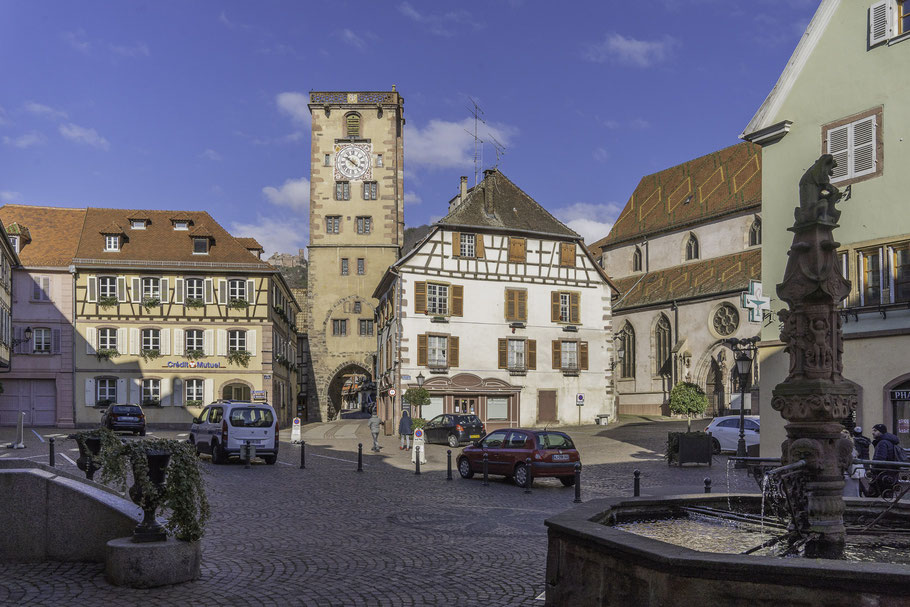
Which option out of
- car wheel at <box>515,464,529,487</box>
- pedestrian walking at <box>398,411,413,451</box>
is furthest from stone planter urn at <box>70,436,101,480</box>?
pedestrian walking at <box>398,411,413,451</box>

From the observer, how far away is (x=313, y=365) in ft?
182

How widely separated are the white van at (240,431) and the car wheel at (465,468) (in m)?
5.71

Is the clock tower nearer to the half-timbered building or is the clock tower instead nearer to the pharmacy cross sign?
the half-timbered building

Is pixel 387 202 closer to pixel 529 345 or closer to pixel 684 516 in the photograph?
pixel 529 345

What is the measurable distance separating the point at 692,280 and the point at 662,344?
4267 millimetres

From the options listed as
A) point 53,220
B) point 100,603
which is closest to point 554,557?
point 100,603

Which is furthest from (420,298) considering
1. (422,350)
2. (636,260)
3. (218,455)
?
(636,260)

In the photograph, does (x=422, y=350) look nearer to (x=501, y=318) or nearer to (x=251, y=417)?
(x=501, y=318)

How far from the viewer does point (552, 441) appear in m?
20.3

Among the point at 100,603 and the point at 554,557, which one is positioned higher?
the point at 554,557

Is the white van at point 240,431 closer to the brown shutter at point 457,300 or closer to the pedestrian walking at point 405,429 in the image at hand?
the pedestrian walking at point 405,429

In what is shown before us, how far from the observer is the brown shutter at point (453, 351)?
42250 mm

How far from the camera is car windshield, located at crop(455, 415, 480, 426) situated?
32981 mm

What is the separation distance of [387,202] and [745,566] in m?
52.0
